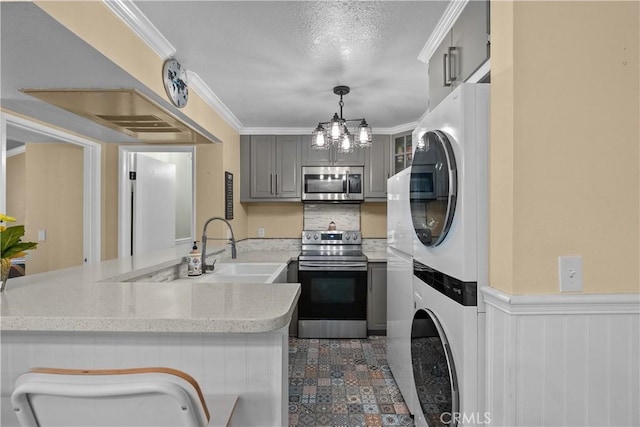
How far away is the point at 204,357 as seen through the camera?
39.6 inches

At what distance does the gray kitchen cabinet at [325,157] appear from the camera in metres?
3.75

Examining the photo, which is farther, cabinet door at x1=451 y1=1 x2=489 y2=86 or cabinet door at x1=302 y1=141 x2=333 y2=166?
cabinet door at x1=302 y1=141 x2=333 y2=166

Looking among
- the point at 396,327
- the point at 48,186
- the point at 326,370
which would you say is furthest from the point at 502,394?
the point at 48,186

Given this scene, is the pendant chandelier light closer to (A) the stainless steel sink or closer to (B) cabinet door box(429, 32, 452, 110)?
(B) cabinet door box(429, 32, 452, 110)

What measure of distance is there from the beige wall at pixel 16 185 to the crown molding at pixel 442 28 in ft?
13.5

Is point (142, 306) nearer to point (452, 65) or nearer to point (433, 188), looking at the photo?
point (433, 188)

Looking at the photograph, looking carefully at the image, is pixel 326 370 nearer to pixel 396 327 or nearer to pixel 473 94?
pixel 396 327

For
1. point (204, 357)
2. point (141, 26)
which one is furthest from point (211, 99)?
point (204, 357)

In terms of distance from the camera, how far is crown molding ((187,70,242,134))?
7.87ft

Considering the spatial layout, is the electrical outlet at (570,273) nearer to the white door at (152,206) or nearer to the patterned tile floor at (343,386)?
the patterned tile floor at (343,386)

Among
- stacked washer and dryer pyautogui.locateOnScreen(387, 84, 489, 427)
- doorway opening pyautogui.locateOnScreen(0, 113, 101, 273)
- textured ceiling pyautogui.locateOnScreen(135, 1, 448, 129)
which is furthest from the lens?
doorway opening pyautogui.locateOnScreen(0, 113, 101, 273)

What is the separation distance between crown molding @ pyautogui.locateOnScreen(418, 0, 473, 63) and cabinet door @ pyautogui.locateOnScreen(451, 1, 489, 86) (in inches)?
1.3

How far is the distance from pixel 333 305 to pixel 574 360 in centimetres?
249

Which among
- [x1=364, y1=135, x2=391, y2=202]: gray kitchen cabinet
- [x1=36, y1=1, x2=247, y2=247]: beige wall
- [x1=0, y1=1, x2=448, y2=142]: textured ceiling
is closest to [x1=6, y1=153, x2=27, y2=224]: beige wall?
[x1=36, y1=1, x2=247, y2=247]: beige wall
